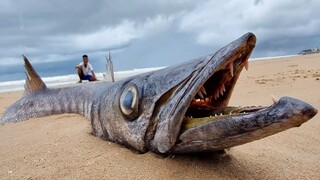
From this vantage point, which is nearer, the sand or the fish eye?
the sand

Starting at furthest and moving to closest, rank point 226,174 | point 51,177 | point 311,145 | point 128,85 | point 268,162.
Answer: point 311,145
point 128,85
point 268,162
point 51,177
point 226,174

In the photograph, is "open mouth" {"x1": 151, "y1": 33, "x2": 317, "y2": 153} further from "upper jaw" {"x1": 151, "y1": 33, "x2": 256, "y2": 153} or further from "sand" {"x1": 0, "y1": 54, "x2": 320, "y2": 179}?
"sand" {"x1": 0, "y1": 54, "x2": 320, "y2": 179}

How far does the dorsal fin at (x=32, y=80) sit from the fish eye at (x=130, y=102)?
3.89 m

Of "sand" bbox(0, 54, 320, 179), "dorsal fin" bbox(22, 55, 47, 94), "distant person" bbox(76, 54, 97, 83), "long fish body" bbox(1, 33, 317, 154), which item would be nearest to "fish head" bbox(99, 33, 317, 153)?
"long fish body" bbox(1, 33, 317, 154)

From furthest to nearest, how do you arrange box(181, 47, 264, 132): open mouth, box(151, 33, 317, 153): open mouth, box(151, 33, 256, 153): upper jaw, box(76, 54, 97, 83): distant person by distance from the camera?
box(76, 54, 97, 83): distant person
box(181, 47, 264, 132): open mouth
box(151, 33, 256, 153): upper jaw
box(151, 33, 317, 153): open mouth

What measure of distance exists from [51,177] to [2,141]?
1.89 meters

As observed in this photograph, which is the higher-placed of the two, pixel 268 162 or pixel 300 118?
pixel 300 118

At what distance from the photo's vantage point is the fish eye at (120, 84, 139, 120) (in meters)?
Answer: 2.77

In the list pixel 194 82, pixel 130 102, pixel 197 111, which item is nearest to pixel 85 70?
pixel 130 102

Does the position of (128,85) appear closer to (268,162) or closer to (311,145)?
(268,162)

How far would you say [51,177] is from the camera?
264 cm

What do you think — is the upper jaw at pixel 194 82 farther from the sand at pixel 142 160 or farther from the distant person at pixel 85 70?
the distant person at pixel 85 70

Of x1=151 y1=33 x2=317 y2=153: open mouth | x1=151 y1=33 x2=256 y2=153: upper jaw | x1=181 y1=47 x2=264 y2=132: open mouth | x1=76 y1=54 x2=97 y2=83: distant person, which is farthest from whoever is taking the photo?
x1=76 y1=54 x2=97 y2=83: distant person

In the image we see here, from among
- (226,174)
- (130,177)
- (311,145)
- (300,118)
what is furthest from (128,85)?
(311,145)
